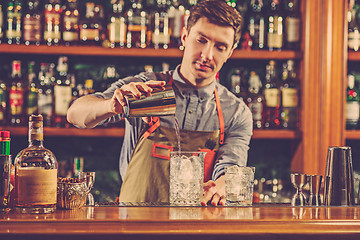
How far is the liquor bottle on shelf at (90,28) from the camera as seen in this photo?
2584 mm

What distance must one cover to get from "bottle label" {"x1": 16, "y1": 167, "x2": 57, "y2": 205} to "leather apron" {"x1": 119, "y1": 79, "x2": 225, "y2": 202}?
97cm

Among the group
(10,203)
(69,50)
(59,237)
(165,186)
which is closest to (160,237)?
(59,237)

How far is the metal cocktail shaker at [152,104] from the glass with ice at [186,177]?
160 mm

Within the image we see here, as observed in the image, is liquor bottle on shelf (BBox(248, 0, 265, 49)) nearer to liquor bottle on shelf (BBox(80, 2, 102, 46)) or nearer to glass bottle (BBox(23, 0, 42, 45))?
liquor bottle on shelf (BBox(80, 2, 102, 46))

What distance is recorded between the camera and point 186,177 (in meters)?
1.32

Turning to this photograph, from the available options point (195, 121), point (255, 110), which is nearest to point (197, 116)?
point (195, 121)

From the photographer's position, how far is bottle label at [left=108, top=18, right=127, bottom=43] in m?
2.57

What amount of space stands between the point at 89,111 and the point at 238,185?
2.54ft

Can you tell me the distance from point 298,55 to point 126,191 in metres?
1.17

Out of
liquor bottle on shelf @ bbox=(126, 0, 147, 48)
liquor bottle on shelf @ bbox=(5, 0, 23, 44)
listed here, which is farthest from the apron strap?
liquor bottle on shelf @ bbox=(5, 0, 23, 44)

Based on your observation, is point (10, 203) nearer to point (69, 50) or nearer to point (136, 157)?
point (136, 157)

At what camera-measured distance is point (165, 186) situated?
2.14m

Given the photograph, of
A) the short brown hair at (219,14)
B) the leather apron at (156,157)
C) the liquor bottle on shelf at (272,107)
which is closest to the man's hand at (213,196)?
the leather apron at (156,157)

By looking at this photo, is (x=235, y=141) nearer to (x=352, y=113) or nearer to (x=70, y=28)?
(x=352, y=113)
